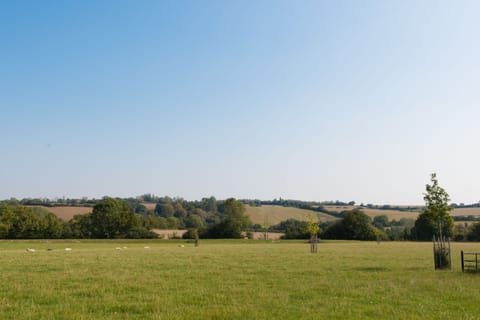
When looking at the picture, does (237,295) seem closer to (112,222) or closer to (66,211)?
(112,222)

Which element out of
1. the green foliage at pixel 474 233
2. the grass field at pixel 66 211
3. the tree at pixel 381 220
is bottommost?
the green foliage at pixel 474 233

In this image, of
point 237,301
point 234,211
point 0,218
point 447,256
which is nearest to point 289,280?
point 237,301

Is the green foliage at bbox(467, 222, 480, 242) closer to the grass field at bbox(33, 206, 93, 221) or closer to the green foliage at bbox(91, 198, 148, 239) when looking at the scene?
the green foliage at bbox(91, 198, 148, 239)

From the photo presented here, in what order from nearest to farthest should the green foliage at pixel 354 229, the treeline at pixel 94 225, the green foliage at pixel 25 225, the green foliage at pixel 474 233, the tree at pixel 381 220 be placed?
the green foliage at pixel 25 225 < the treeline at pixel 94 225 < the green foliage at pixel 474 233 < the green foliage at pixel 354 229 < the tree at pixel 381 220

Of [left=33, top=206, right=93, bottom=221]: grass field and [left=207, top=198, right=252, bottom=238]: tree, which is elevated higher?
[left=33, top=206, right=93, bottom=221]: grass field

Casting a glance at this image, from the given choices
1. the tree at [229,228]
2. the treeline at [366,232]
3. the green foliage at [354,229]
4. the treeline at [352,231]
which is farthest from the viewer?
the tree at [229,228]

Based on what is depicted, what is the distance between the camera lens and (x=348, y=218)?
135 meters

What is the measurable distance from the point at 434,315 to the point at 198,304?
9.05m

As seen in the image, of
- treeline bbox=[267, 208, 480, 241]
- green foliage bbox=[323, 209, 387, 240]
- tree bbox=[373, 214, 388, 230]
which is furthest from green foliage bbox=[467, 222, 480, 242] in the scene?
tree bbox=[373, 214, 388, 230]

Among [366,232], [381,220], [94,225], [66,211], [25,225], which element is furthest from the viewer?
[381,220]

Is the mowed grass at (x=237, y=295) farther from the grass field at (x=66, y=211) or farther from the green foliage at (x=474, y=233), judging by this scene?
the grass field at (x=66, y=211)

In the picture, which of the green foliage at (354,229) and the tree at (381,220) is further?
the tree at (381,220)

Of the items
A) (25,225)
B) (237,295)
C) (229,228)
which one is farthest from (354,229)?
(237,295)

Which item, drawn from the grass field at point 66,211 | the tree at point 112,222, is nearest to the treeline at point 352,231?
the tree at point 112,222
